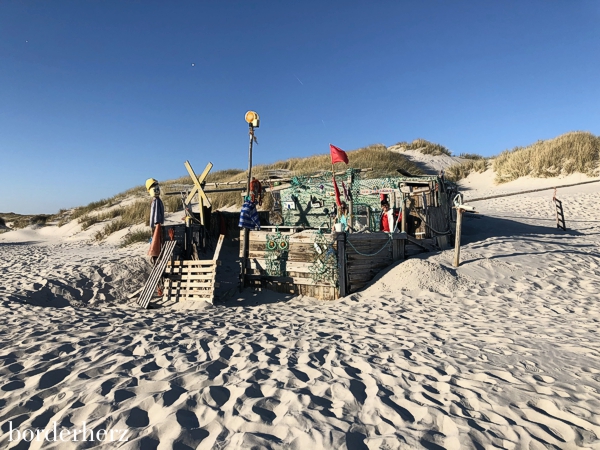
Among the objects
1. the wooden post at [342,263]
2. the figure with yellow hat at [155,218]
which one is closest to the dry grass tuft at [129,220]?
the figure with yellow hat at [155,218]

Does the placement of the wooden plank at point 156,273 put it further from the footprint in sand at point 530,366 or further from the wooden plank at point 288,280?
the footprint in sand at point 530,366

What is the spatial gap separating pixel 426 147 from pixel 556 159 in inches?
477

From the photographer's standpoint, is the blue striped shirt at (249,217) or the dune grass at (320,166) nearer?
the blue striped shirt at (249,217)

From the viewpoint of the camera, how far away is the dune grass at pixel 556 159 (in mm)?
22422

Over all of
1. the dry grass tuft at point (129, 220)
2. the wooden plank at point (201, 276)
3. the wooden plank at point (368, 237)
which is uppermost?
the dry grass tuft at point (129, 220)

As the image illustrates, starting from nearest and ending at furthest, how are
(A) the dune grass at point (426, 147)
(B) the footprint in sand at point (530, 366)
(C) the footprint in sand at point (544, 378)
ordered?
(C) the footprint in sand at point (544, 378) → (B) the footprint in sand at point (530, 366) → (A) the dune grass at point (426, 147)

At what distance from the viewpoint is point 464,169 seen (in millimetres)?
28562

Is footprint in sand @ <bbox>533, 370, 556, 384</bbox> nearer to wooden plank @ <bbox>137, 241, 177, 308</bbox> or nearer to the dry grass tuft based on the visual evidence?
wooden plank @ <bbox>137, 241, 177, 308</bbox>

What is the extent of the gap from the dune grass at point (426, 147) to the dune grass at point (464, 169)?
500cm

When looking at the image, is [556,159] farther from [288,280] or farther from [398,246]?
[288,280]

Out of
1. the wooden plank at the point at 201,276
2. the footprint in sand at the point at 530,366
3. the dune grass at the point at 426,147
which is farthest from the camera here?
the dune grass at the point at 426,147

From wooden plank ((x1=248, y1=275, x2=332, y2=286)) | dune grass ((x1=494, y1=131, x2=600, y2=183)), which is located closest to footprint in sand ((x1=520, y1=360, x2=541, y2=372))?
wooden plank ((x1=248, y1=275, x2=332, y2=286))

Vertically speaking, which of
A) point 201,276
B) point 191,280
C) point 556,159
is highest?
point 556,159

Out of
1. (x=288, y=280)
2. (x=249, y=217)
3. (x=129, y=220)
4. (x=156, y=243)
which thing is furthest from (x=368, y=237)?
(x=129, y=220)
